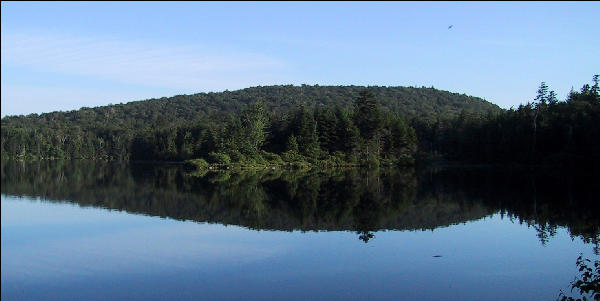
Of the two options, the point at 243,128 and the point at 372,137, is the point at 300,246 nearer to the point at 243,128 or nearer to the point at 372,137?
the point at 372,137

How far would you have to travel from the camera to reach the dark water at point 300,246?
40.9 feet

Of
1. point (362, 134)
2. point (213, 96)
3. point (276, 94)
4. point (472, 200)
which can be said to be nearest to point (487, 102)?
point (276, 94)

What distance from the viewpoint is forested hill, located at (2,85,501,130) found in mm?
148250

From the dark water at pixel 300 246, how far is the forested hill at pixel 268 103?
115m

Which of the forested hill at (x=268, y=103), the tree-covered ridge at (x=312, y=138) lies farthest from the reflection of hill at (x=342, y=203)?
the forested hill at (x=268, y=103)

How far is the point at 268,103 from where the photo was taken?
537 feet

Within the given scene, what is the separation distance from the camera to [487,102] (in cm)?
17512

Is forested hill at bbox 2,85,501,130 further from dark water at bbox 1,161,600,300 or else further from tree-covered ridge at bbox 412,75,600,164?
dark water at bbox 1,161,600,300

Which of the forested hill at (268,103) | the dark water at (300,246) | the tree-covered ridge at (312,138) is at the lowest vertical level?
the dark water at (300,246)

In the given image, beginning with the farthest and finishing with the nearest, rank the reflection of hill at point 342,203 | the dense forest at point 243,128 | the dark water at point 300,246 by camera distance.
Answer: the dense forest at point 243,128, the reflection of hill at point 342,203, the dark water at point 300,246

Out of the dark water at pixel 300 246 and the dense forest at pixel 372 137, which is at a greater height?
the dense forest at pixel 372 137

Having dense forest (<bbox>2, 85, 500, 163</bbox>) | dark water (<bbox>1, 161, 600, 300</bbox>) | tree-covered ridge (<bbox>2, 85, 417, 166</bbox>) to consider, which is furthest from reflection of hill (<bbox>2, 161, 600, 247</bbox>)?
tree-covered ridge (<bbox>2, 85, 417, 166</bbox>)

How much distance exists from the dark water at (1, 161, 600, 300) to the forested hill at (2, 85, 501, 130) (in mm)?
114735

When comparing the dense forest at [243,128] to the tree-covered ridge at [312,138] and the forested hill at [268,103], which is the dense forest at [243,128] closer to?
the tree-covered ridge at [312,138]
